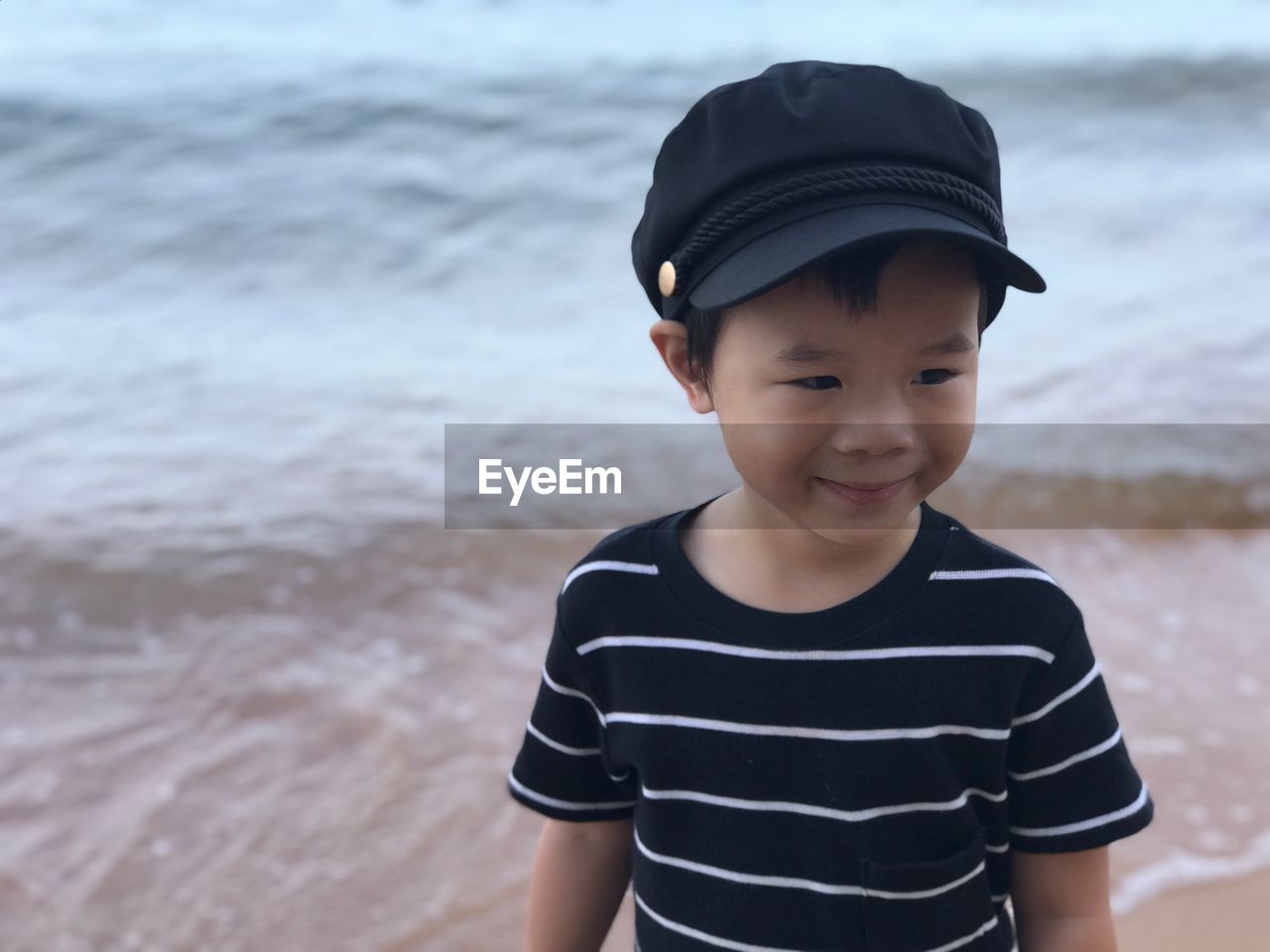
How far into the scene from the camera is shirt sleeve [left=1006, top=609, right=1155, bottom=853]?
1.18 metres

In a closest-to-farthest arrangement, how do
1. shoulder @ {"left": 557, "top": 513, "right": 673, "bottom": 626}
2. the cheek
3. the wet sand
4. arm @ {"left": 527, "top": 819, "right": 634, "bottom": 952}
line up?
the cheek, shoulder @ {"left": 557, "top": 513, "right": 673, "bottom": 626}, arm @ {"left": 527, "top": 819, "right": 634, "bottom": 952}, the wet sand

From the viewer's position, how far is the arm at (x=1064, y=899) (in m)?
1.24

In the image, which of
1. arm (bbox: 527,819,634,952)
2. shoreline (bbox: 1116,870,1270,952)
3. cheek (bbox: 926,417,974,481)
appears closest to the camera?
cheek (bbox: 926,417,974,481)

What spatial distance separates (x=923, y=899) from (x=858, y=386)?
45 cm

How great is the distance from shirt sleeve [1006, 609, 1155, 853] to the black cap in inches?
12.7

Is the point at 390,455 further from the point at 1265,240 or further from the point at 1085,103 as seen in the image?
the point at 1085,103

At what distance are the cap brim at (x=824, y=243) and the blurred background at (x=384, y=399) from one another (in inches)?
57.2

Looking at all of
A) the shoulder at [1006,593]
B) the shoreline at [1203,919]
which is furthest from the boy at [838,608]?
the shoreline at [1203,919]

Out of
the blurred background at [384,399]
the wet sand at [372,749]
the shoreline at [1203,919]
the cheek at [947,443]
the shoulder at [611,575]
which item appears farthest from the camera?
the blurred background at [384,399]

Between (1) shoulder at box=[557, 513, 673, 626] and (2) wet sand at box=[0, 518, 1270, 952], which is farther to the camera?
(2) wet sand at box=[0, 518, 1270, 952]

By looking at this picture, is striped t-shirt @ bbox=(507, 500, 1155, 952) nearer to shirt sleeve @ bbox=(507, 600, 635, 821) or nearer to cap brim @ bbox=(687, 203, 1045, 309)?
shirt sleeve @ bbox=(507, 600, 635, 821)

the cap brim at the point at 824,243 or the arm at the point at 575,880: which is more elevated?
the cap brim at the point at 824,243

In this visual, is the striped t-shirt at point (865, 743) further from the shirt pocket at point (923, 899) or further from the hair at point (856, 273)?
the hair at point (856, 273)

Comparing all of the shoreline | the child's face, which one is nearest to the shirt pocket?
the child's face
